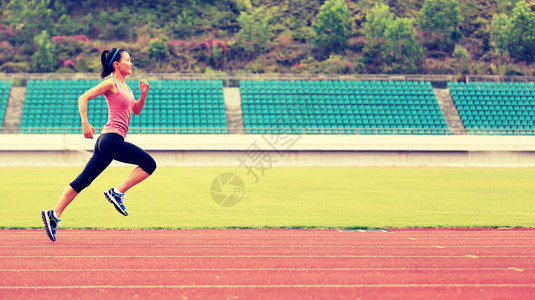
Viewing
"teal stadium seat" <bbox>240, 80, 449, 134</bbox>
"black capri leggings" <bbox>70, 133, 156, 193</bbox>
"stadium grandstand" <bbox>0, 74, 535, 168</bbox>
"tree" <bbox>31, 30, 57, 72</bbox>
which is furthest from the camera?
"tree" <bbox>31, 30, 57, 72</bbox>

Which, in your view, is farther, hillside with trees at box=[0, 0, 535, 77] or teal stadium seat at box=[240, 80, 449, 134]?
hillside with trees at box=[0, 0, 535, 77]

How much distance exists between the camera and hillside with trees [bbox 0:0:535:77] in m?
56.7

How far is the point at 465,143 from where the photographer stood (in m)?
38.3

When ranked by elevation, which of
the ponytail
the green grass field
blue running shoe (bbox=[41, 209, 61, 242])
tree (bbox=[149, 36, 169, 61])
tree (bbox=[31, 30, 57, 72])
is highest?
the ponytail

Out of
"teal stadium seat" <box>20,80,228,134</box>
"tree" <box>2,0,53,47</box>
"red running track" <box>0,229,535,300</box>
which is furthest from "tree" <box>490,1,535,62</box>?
"red running track" <box>0,229,535,300</box>

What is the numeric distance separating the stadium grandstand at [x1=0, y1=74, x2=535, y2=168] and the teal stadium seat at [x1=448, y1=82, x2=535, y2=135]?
69mm

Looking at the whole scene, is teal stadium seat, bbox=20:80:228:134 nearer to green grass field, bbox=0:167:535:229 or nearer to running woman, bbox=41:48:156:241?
green grass field, bbox=0:167:535:229

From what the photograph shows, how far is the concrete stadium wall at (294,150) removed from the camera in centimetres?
3541

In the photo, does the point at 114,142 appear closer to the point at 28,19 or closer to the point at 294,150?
the point at 294,150

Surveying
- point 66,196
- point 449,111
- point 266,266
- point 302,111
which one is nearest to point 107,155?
point 66,196

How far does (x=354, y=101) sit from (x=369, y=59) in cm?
1475

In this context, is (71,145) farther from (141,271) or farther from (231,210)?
(141,271)

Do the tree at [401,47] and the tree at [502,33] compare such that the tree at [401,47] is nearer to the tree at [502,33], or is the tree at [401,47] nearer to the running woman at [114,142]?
the tree at [502,33]

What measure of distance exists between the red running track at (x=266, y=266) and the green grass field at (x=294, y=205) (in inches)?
78.5
